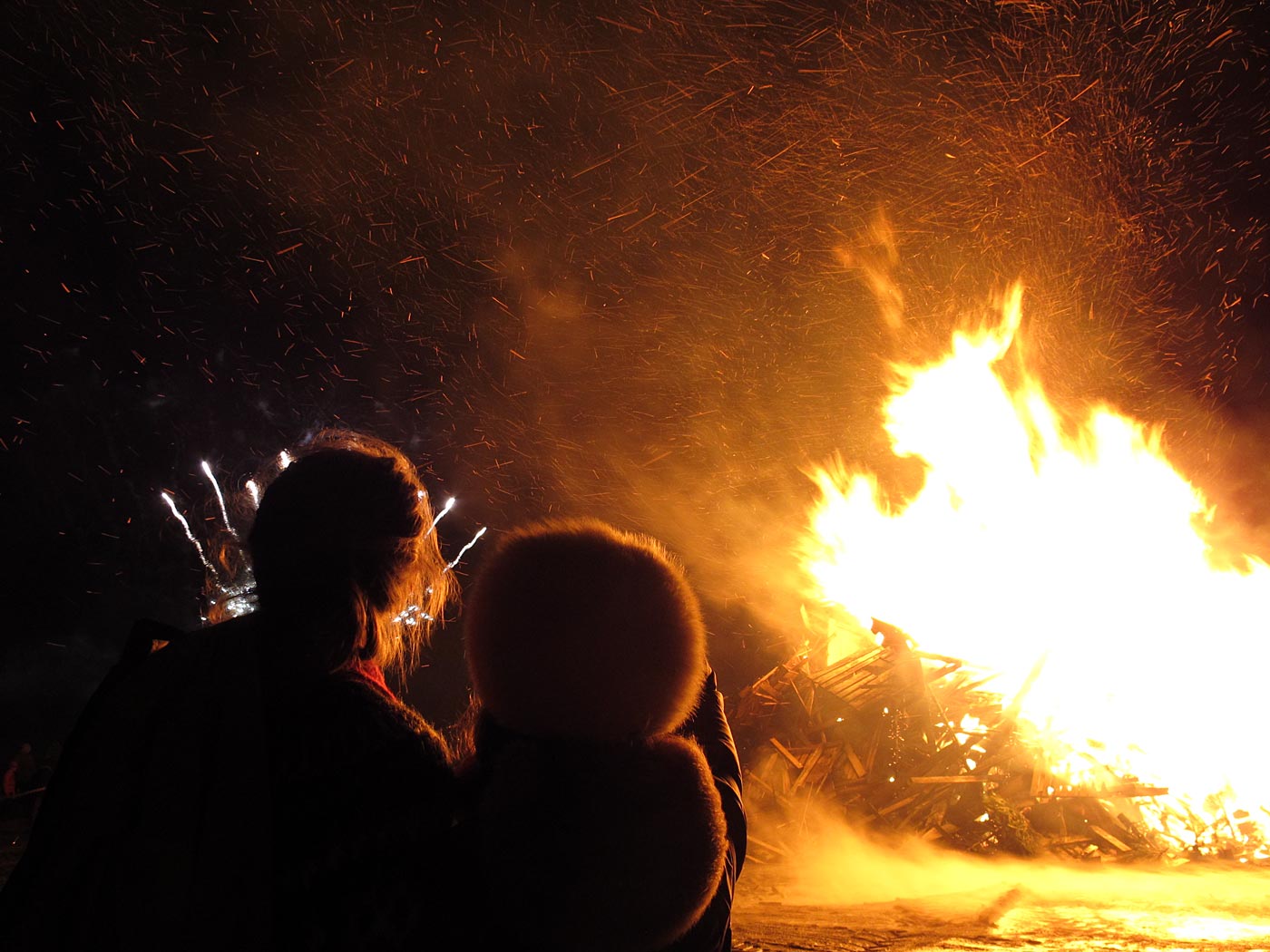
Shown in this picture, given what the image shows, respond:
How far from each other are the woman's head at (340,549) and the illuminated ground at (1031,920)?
4.39 m

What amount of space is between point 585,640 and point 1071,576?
32.3 feet

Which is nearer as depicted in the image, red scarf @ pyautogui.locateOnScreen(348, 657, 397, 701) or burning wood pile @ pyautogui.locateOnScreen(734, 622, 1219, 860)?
red scarf @ pyautogui.locateOnScreen(348, 657, 397, 701)

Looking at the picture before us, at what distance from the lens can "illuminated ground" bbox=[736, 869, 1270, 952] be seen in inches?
186

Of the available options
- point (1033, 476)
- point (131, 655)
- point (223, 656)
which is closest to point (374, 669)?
point (223, 656)

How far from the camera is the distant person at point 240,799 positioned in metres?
1.11

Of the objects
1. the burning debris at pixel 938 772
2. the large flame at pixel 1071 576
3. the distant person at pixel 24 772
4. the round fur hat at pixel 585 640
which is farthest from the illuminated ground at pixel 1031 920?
the distant person at pixel 24 772

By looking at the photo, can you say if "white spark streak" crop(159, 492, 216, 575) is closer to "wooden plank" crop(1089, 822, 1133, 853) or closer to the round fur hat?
the round fur hat

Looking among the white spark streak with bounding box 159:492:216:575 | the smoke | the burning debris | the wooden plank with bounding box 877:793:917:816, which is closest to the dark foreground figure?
the white spark streak with bounding box 159:492:216:575

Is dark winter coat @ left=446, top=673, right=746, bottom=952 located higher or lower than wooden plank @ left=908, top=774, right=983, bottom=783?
lower

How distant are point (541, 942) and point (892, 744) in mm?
8815

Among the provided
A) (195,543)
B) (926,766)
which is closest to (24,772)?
(195,543)

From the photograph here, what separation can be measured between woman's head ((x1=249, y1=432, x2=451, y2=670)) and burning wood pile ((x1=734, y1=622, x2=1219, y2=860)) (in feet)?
25.7

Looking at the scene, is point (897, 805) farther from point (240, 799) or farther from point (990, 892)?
point (240, 799)

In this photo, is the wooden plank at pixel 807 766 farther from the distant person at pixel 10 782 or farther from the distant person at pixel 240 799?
the distant person at pixel 10 782
